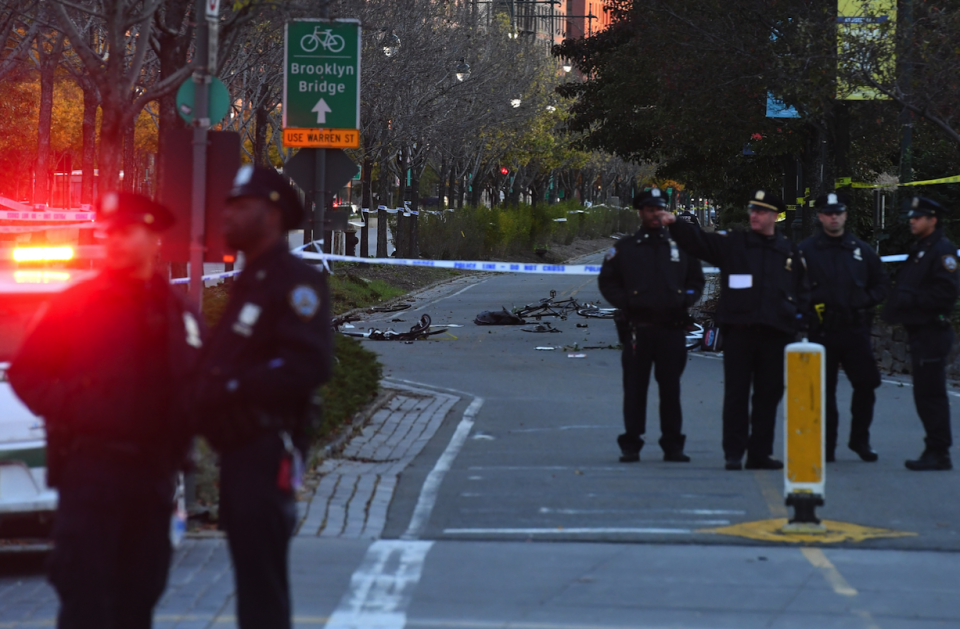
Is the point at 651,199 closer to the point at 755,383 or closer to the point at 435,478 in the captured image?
the point at 755,383

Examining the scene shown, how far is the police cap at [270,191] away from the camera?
424 centimetres

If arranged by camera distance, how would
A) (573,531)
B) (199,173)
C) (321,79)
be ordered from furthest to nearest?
(321,79) < (199,173) < (573,531)

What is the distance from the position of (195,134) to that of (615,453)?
395 cm

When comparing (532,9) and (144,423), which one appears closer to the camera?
(144,423)

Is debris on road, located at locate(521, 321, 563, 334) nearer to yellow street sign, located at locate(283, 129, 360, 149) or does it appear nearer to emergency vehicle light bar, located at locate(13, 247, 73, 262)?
yellow street sign, located at locate(283, 129, 360, 149)

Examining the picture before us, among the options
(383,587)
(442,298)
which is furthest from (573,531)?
(442,298)

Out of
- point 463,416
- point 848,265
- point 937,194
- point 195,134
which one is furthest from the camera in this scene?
point 937,194

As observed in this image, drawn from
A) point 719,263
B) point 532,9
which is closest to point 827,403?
point 719,263


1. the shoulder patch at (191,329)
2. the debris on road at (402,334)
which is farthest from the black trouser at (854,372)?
Result: the debris on road at (402,334)

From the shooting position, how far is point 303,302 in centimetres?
416

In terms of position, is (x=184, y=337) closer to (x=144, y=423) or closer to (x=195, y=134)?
(x=144, y=423)

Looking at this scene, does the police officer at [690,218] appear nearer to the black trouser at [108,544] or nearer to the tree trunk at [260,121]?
the black trouser at [108,544]

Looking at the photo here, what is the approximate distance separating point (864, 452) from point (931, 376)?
69cm

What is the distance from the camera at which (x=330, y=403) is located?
10.9 metres
